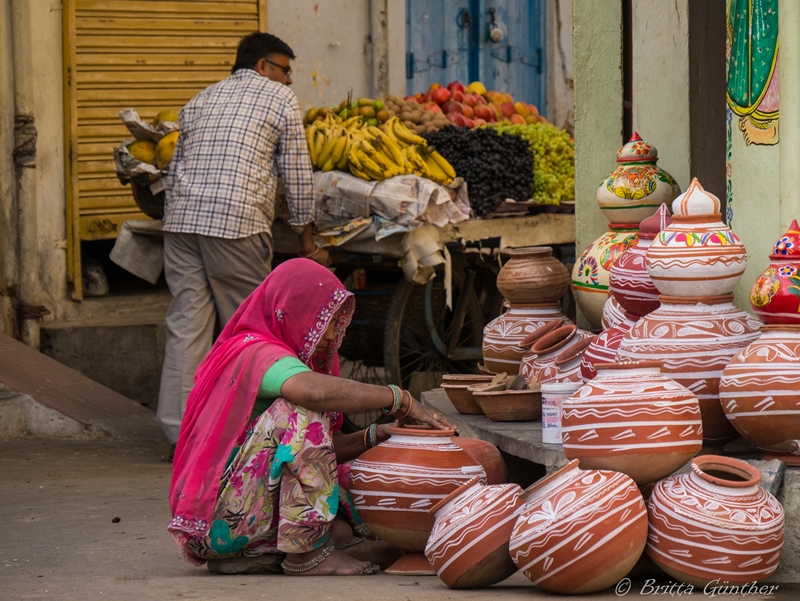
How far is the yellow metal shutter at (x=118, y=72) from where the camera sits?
25.3 ft

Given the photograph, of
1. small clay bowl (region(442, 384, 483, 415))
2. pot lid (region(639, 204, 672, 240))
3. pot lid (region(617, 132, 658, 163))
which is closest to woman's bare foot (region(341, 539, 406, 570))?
small clay bowl (region(442, 384, 483, 415))

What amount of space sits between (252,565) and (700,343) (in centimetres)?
A: 153

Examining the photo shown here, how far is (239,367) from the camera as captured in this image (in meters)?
3.60

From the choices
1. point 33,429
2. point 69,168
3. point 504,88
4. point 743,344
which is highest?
point 504,88

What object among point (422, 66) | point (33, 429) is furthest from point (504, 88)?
point (33, 429)

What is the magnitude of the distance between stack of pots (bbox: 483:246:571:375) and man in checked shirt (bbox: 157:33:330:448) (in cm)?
168

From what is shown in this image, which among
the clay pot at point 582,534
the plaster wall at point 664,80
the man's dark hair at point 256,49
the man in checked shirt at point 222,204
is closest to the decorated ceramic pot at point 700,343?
the clay pot at point 582,534

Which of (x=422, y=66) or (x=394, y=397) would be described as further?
(x=422, y=66)

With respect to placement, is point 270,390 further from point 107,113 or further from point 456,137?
point 107,113

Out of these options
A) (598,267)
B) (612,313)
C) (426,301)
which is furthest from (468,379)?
(426,301)

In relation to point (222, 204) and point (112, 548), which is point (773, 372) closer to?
point (112, 548)

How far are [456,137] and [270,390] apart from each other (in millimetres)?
3974

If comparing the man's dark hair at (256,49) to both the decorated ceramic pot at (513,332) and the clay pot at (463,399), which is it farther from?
the clay pot at (463,399)

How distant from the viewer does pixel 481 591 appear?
3244mm
